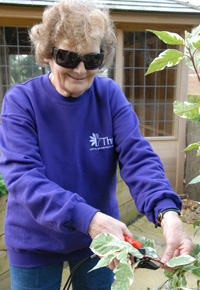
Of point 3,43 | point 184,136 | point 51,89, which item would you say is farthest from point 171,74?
point 51,89

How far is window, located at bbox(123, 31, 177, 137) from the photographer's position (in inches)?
194

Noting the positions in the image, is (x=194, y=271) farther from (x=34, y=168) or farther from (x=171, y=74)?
(x=171, y=74)

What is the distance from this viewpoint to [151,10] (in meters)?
4.43

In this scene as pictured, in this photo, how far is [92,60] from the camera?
1353mm

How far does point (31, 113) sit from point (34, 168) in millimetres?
287

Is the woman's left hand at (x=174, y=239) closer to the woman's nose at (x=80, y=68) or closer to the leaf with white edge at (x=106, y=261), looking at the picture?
the leaf with white edge at (x=106, y=261)

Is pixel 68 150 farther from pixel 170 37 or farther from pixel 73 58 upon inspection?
pixel 170 37

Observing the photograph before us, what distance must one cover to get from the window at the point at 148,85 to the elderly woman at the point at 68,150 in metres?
3.45

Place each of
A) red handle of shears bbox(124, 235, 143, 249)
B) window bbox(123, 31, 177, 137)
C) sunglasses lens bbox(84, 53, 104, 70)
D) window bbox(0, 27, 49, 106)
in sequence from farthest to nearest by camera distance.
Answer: window bbox(123, 31, 177, 137), window bbox(0, 27, 49, 106), sunglasses lens bbox(84, 53, 104, 70), red handle of shears bbox(124, 235, 143, 249)

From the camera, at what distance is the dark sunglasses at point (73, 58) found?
4.26ft

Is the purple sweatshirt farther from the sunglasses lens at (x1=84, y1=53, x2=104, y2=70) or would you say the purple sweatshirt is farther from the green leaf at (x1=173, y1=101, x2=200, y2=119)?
the green leaf at (x1=173, y1=101, x2=200, y2=119)

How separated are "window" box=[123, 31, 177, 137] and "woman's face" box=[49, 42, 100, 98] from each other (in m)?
3.65

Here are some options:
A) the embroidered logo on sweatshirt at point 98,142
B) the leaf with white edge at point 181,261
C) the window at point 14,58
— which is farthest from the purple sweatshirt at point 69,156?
the window at point 14,58

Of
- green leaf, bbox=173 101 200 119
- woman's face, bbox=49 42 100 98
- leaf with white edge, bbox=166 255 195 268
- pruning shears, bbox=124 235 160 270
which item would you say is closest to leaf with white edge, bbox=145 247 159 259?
pruning shears, bbox=124 235 160 270
